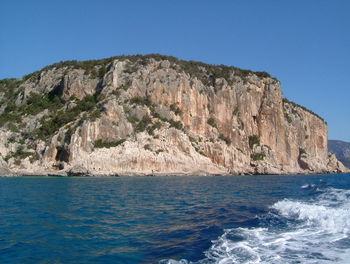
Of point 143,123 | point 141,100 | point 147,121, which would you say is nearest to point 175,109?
point 141,100

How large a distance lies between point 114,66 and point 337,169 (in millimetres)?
74218

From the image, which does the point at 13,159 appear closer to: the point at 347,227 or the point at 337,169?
the point at 347,227

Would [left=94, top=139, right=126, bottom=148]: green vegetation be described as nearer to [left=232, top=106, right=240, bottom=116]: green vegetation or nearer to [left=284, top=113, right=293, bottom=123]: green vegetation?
[left=232, top=106, right=240, bottom=116]: green vegetation

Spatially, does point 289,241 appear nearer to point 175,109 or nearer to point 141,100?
point 141,100

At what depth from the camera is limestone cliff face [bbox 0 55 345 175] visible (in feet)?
188

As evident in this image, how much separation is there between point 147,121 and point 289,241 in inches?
2189

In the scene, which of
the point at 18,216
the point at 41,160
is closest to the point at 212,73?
the point at 41,160

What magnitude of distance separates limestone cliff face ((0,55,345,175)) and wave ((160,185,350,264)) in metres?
42.6

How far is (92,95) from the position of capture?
2776 inches

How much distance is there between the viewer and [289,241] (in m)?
11.3

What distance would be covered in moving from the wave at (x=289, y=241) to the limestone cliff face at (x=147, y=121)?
42617 mm

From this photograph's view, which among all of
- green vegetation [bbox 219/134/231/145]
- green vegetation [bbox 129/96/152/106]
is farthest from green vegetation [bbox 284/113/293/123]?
green vegetation [bbox 129/96/152/106]

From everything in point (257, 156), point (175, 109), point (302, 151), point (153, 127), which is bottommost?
point (257, 156)

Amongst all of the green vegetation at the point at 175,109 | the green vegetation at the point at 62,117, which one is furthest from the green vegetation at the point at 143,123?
the green vegetation at the point at 62,117
